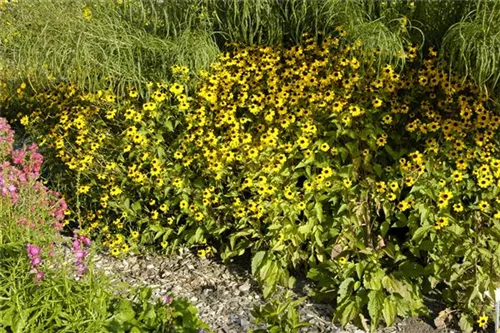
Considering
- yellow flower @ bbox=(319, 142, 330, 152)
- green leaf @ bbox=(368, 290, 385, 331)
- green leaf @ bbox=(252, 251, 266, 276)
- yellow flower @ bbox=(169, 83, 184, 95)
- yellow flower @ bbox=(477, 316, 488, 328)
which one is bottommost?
yellow flower @ bbox=(477, 316, 488, 328)

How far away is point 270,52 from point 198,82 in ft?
1.39

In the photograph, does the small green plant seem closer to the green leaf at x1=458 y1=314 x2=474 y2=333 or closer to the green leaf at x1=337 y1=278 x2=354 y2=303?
the green leaf at x1=337 y1=278 x2=354 y2=303

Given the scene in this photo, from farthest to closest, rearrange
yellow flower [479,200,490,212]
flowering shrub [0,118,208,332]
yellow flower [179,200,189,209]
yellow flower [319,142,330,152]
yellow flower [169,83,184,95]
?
1. yellow flower [179,200,189,209]
2. yellow flower [169,83,184,95]
3. yellow flower [319,142,330,152]
4. yellow flower [479,200,490,212]
5. flowering shrub [0,118,208,332]

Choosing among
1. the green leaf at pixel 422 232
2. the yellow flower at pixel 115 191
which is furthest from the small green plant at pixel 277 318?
the yellow flower at pixel 115 191

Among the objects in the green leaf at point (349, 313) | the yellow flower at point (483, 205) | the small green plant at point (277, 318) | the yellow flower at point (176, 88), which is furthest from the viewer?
the yellow flower at point (176, 88)

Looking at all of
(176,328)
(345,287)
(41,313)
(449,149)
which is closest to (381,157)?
(449,149)

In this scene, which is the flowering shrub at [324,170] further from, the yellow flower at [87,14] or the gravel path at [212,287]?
the yellow flower at [87,14]

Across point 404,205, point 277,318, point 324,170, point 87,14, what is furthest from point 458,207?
point 87,14

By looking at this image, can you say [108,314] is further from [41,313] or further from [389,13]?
[389,13]

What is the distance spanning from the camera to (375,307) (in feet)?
10.2

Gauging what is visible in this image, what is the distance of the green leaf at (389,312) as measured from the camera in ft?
10.2

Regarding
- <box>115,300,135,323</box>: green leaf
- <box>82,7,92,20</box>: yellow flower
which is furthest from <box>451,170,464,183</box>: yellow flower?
<box>82,7,92,20</box>: yellow flower

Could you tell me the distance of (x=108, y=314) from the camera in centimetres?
265

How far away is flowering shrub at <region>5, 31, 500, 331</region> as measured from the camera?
3.11 meters
